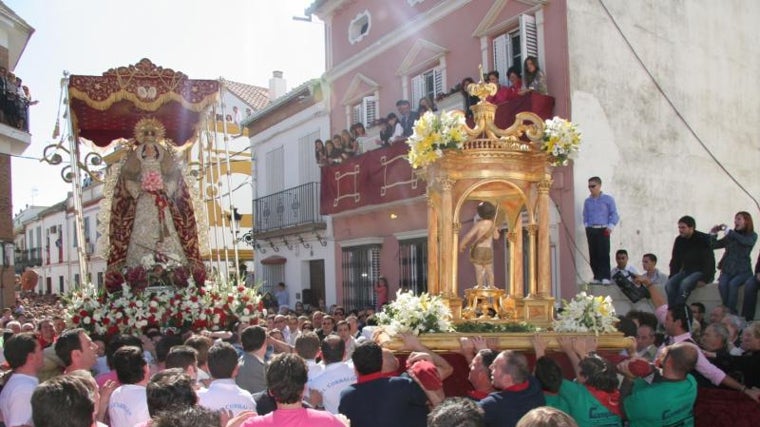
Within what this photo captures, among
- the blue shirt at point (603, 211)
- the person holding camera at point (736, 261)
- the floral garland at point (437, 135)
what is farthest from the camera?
the blue shirt at point (603, 211)

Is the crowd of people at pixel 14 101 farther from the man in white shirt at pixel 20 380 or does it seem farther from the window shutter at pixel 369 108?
the man in white shirt at pixel 20 380

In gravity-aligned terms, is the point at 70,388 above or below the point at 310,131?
below

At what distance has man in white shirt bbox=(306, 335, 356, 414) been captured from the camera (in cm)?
543

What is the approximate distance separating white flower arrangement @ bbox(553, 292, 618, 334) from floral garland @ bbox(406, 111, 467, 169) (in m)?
1.64

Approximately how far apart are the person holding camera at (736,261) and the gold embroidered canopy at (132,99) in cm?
685

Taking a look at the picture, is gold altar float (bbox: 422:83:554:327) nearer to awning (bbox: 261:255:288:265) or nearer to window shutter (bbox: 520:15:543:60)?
window shutter (bbox: 520:15:543:60)

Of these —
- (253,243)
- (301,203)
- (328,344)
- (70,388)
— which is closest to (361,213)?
(301,203)

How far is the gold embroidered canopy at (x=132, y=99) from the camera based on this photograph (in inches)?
397

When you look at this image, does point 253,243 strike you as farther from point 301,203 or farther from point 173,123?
point 173,123

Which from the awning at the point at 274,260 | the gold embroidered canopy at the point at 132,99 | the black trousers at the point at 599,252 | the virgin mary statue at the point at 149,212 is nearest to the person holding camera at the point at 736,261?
the black trousers at the point at 599,252

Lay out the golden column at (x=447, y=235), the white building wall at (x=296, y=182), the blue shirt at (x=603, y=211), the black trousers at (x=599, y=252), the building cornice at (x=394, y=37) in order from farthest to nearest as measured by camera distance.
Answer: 1. the white building wall at (x=296, y=182)
2. the building cornice at (x=394, y=37)
3. the blue shirt at (x=603, y=211)
4. the black trousers at (x=599, y=252)
5. the golden column at (x=447, y=235)

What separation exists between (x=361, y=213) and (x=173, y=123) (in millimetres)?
7376

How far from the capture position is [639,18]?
44.3ft

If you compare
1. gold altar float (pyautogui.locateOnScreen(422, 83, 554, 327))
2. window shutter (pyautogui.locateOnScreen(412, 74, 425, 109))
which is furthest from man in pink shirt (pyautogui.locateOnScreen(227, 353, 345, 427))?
window shutter (pyautogui.locateOnScreen(412, 74, 425, 109))
